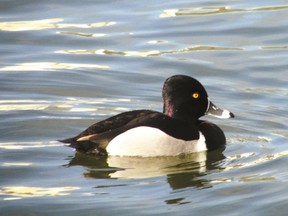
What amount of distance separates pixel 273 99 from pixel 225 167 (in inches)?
99.1

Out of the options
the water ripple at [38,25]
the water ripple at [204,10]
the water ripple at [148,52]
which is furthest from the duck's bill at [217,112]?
the water ripple at [204,10]

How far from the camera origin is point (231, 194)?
8922 mm

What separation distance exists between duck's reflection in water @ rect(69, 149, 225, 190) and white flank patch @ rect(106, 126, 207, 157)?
0.20ft

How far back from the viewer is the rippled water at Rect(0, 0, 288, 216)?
349 inches

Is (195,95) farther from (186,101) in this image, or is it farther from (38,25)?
(38,25)

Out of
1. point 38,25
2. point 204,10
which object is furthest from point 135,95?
point 204,10

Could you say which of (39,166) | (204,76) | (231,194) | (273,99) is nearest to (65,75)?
(204,76)

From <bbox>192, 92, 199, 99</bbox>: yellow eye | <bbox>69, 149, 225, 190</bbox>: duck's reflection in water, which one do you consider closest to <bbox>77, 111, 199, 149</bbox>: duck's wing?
<bbox>69, 149, 225, 190</bbox>: duck's reflection in water

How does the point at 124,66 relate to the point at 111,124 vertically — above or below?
above

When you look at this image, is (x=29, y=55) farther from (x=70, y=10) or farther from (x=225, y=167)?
(x=225, y=167)

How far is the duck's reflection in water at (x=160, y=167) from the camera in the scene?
9.54 m

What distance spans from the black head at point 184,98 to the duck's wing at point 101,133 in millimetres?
435

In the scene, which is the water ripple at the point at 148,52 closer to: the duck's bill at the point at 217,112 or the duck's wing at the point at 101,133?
the duck's bill at the point at 217,112

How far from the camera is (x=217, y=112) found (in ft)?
36.2
